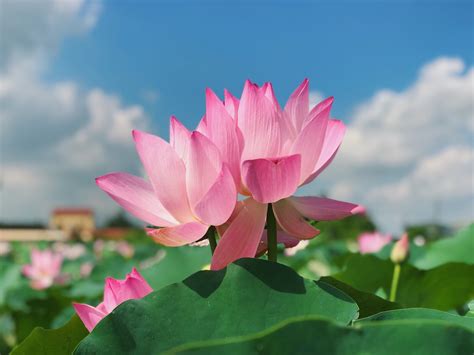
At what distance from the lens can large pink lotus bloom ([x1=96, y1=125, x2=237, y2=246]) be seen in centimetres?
60

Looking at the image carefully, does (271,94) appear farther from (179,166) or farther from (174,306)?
(174,306)

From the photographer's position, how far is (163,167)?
63 centimetres

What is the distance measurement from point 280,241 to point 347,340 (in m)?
0.28

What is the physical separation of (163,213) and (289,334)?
0.29m

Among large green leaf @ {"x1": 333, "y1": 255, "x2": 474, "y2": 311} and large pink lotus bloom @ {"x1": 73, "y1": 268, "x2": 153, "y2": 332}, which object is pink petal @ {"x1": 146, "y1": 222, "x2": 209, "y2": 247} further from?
large green leaf @ {"x1": 333, "y1": 255, "x2": 474, "y2": 311}

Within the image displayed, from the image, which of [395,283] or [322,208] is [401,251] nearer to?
[395,283]

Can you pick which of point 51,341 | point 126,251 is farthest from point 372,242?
point 126,251

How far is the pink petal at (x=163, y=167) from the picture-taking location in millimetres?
628

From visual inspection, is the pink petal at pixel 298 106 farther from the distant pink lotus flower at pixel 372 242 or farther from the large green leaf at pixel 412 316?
the distant pink lotus flower at pixel 372 242

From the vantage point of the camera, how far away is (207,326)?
1.71 feet

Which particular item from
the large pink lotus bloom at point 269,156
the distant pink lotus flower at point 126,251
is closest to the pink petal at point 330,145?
the large pink lotus bloom at point 269,156

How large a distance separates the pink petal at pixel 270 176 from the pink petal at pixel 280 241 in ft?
0.24

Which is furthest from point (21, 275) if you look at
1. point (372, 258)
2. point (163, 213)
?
point (163, 213)

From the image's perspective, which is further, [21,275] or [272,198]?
[21,275]
